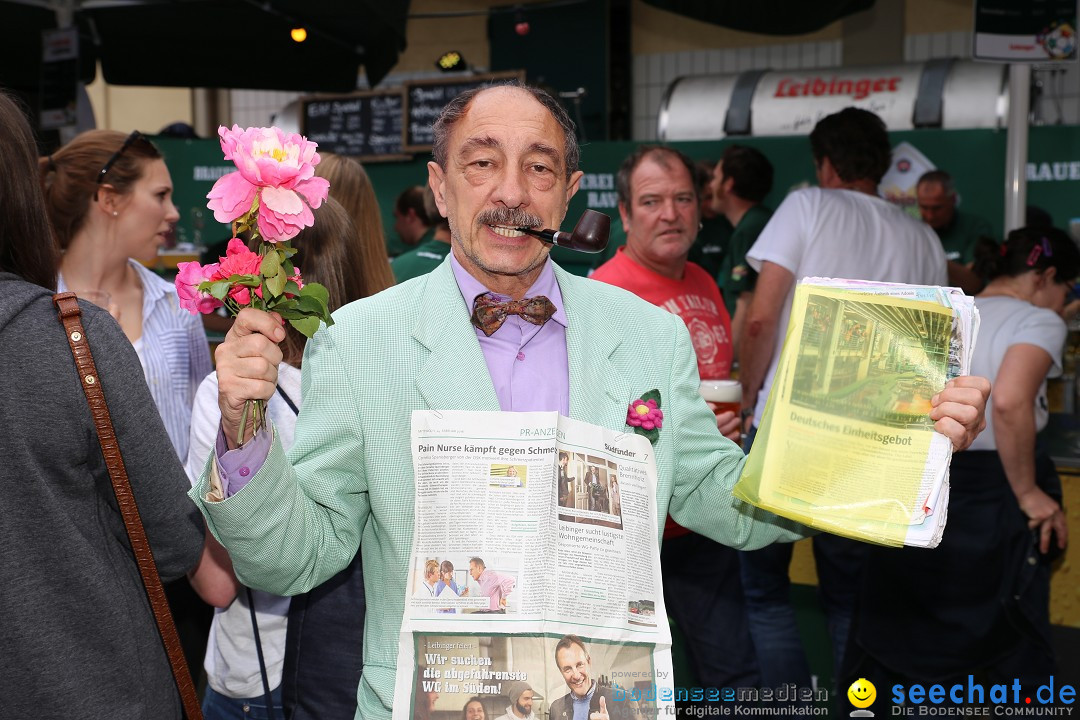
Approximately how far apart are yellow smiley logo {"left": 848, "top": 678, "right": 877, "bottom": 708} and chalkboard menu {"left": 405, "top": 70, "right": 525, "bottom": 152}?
18.5ft

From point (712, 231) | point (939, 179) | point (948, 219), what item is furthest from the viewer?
point (948, 219)

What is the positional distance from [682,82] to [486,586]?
6725mm

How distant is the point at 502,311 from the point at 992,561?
213 cm

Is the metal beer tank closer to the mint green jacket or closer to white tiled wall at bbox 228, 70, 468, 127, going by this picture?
white tiled wall at bbox 228, 70, 468, 127

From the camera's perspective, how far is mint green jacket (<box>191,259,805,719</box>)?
156 cm

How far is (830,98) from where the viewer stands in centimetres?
700

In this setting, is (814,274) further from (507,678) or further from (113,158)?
(507,678)

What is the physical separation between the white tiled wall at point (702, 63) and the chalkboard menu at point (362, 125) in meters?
3.08

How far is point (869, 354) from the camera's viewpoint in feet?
5.13

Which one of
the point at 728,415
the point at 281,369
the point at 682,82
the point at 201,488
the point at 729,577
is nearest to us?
the point at 201,488

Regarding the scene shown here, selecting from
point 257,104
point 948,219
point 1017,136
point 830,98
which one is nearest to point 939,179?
point 948,219

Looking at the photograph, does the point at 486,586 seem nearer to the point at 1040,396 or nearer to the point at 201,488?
the point at 201,488

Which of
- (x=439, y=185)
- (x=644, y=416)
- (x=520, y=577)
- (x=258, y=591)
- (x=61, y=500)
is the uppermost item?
(x=439, y=185)

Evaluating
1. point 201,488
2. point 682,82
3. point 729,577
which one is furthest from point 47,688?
point 682,82
